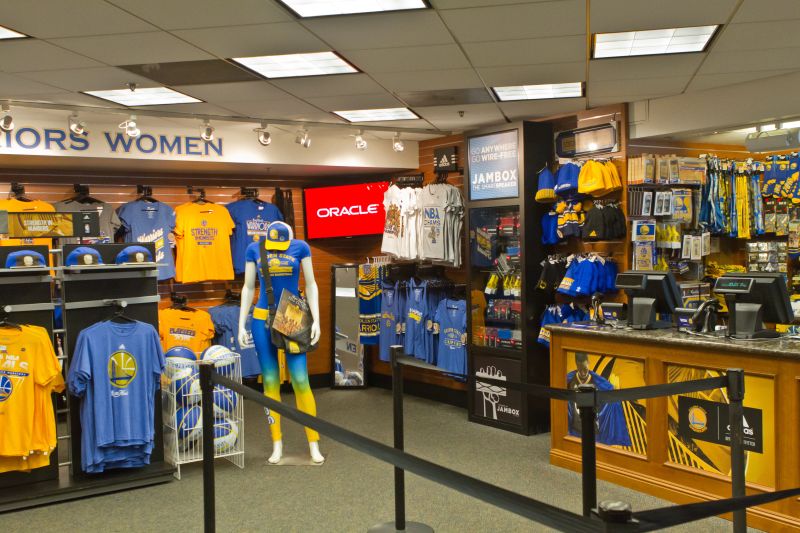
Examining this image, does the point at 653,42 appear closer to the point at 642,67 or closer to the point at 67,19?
the point at 642,67

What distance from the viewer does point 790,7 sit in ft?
11.7

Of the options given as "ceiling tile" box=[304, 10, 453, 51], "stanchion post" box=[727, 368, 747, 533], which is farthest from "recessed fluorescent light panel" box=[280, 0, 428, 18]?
"stanchion post" box=[727, 368, 747, 533]

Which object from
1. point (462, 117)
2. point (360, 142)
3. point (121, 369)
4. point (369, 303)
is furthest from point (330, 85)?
point (369, 303)

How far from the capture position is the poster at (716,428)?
4.01 m

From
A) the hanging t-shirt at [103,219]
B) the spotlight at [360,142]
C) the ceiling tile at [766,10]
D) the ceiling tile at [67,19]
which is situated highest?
the ceiling tile at [766,10]

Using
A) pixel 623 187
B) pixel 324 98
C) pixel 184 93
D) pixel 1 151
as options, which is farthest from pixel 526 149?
pixel 1 151

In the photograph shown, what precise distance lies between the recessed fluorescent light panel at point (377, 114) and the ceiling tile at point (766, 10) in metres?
2.90

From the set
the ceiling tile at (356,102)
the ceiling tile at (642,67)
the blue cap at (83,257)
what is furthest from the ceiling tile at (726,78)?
the blue cap at (83,257)

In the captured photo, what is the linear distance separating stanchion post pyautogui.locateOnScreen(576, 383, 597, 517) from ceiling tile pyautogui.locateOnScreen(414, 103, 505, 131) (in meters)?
3.70

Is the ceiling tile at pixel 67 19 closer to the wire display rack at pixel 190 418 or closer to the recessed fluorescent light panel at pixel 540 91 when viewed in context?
the wire display rack at pixel 190 418

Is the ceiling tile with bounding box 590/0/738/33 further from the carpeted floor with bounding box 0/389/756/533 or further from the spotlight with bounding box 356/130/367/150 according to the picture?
the spotlight with bounding box 356/130/367/150

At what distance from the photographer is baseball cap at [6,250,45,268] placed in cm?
460

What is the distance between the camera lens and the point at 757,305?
13.9 ft

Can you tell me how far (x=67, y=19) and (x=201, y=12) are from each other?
26.9 inches
